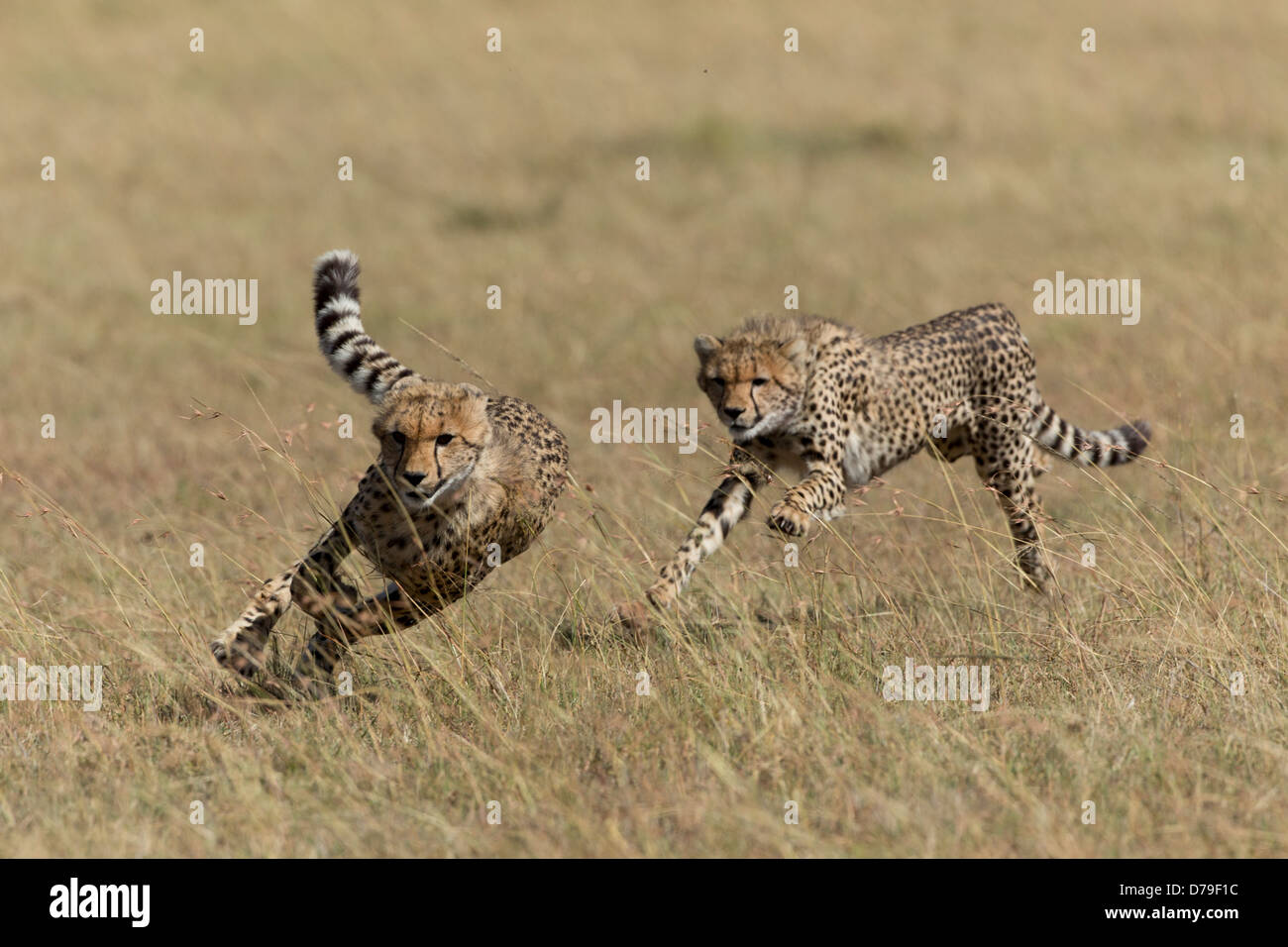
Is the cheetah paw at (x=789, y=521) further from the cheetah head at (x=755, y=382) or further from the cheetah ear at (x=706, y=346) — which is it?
the cheetah ear at (x=706, y=346)

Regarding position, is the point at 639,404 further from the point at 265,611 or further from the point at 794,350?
the point at 265,611

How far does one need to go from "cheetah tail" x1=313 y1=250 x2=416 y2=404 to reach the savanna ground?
213 mm

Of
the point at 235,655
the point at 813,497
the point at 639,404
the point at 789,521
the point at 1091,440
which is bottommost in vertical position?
the point at 235,655

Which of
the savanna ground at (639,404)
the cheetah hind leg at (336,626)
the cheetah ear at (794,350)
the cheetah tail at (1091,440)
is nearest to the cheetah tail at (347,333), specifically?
the savanna ground at (639,404)

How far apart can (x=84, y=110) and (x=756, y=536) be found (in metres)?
12.5

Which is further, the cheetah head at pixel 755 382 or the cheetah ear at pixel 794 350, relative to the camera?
the cheetah ear at pixel 794 350

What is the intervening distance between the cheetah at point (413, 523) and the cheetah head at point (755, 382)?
2.17 ft

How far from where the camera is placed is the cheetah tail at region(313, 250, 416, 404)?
17.3 feet

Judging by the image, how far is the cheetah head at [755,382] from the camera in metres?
5.36

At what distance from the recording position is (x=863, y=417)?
5.83 meters

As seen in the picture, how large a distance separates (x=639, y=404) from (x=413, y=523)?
14.8 feet

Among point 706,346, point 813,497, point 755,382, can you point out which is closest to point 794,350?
point 755,382

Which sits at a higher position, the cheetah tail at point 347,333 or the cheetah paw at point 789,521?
the cheetah tail at point 347,333

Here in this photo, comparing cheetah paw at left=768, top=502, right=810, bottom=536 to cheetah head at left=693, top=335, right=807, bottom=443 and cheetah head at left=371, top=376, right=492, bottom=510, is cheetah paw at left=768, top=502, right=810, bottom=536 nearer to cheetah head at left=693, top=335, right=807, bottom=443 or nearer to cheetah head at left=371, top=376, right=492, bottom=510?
cheetah head at left=693, top=335, right=807, bottom=443
